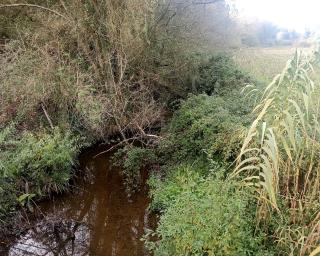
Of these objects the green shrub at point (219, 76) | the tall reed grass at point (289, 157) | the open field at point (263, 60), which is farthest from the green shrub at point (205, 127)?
the open field at point (263, 60)

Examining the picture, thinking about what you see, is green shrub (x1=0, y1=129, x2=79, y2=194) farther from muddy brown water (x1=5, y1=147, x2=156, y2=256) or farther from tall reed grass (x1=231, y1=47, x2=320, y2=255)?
tall reed grass (x1=231, y1=47, x2=320, y2=255)

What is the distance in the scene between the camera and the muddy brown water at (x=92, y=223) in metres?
5.21

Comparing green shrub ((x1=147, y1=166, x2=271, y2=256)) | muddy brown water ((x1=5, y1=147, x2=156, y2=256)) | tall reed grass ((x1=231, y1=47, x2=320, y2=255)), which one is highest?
tall reed grass ((x1=231, y1=47, x2=320, y2=255))

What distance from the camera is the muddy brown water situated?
17.1ft

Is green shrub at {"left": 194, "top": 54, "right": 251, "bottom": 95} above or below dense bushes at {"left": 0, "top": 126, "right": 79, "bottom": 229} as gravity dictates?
above

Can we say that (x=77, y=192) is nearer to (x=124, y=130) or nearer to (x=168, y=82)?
(x=124, y=130)

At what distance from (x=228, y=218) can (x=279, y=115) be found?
127 cm

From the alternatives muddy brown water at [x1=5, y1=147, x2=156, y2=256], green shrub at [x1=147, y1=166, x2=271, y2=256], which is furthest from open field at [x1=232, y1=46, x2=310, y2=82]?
green shrub at [x1=147, y1=166, x2=271, y2=256]

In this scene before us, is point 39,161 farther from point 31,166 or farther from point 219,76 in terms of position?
point 219,76

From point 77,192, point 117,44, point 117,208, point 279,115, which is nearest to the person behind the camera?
point 279,115

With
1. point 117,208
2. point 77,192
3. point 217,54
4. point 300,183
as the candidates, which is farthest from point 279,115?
point 217,54

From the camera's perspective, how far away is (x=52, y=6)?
849cm

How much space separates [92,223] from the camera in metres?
5.90

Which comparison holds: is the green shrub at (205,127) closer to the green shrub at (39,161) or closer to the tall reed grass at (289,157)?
the tall reed grass at (289,157)
